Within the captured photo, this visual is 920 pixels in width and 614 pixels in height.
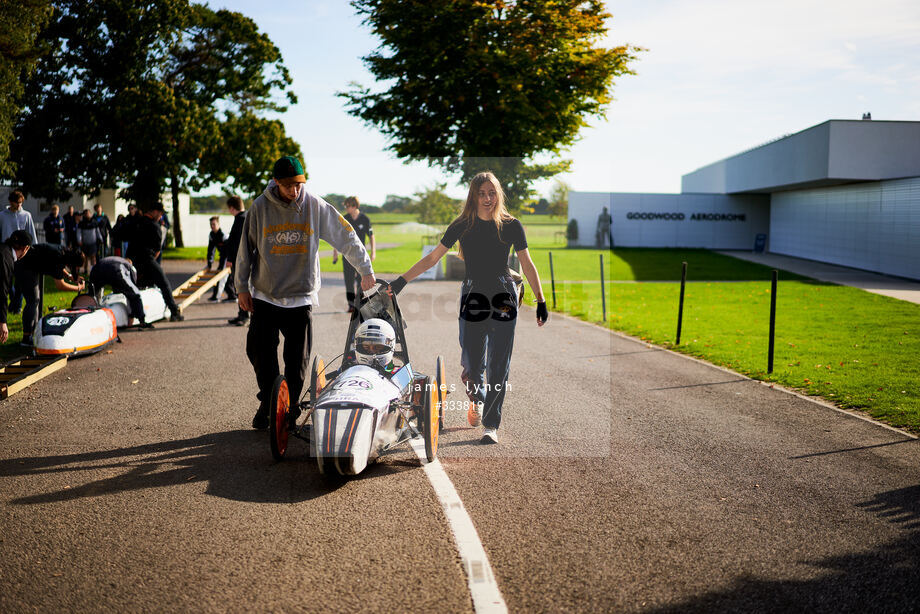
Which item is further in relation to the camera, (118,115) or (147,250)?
(118,115)

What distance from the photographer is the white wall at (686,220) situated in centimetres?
4850

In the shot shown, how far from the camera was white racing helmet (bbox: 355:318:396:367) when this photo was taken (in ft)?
17.6

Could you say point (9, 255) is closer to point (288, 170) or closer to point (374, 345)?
A: point (288, 170)

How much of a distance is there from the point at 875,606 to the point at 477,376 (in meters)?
3.29

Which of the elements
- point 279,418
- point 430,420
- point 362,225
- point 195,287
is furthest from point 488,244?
point 195,287

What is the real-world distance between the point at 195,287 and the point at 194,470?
37.5ft

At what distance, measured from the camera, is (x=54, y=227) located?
20547 mm

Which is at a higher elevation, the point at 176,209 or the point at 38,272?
the point at 176,209

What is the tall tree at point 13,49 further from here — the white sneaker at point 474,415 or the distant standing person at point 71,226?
the white sneaker at point 474,415

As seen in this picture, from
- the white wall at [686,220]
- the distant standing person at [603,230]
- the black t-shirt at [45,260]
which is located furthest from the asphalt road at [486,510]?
the white wall at [686,220]

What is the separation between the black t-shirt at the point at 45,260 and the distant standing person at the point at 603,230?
4345 cm

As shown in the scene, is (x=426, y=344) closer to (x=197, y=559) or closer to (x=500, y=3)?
(x=197, y=559)

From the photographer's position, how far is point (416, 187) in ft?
86.1

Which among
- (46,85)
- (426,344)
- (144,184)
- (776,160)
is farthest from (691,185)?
(426,344)
